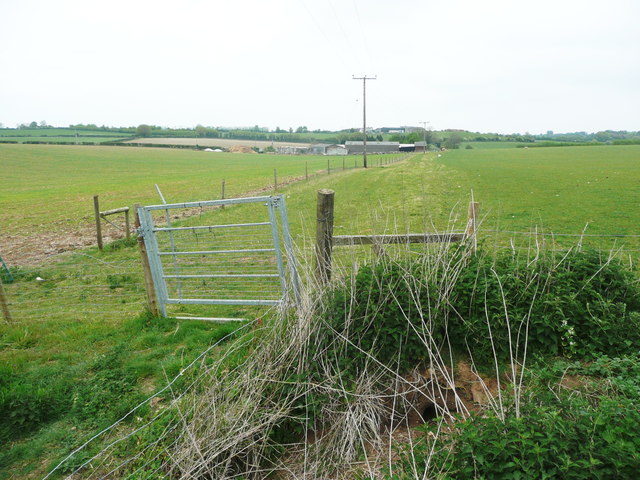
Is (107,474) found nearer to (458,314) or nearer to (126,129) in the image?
(458,314)

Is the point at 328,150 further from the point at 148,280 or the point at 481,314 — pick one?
the point at 481,314

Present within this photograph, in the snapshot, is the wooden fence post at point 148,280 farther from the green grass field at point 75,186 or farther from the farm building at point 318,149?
the farm building at point 318,149

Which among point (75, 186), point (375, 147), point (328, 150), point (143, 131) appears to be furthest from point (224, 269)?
point (143, 131)

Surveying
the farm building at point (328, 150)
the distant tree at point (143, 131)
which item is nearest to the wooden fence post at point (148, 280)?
the farm building at point (328, 150)

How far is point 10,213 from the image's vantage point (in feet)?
69.1

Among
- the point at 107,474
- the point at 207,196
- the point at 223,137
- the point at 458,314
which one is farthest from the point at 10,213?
the point at 223,137

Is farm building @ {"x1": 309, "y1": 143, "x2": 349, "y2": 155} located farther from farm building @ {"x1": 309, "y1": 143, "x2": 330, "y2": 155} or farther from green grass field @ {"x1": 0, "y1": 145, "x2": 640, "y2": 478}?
green grass field @ {"x1": 0, "y1": 145, "x2": 640, "y2": 478}

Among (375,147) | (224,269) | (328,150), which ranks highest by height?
(375,147)

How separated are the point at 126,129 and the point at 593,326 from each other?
161544 millimetres

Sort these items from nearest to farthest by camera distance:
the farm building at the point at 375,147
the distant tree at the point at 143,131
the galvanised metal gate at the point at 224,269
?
1. the galvanised metal gate at the point at 224,269
2. the farm building at the point at 375,147
3. the distant tree at the point at 143,131

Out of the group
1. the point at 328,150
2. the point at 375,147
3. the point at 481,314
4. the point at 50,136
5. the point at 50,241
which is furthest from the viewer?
the point at 375,147

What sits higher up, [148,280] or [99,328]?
[148,280]

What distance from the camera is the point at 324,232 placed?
482 cm

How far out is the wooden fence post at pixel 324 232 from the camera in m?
4.69
